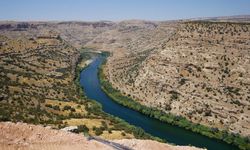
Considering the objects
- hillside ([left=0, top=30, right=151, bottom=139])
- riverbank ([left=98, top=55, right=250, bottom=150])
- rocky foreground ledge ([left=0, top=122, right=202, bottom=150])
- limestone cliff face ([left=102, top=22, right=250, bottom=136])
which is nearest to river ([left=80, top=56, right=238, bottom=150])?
riverbank ([left=98, top=55, right=250, bottom=150])

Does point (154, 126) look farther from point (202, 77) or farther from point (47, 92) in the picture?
point (47, 92)

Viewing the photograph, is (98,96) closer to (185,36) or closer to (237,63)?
(185,36)

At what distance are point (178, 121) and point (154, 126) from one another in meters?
5.70

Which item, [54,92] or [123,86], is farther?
[123,86]

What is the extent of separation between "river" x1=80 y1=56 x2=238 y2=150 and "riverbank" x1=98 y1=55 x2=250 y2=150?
3.21 feet

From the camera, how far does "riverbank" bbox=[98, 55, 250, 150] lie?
2755 inches

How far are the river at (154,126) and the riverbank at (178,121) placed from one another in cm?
98

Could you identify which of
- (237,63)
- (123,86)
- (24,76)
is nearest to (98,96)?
(123,86)

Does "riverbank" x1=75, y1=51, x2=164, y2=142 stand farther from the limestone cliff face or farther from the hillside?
the limestone cliff face

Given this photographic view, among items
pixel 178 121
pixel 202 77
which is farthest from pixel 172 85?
pixel 178 121

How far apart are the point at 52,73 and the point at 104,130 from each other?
2583 inches

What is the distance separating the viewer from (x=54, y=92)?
312 feet

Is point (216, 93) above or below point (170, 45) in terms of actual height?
below

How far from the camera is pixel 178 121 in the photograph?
81438 mm
